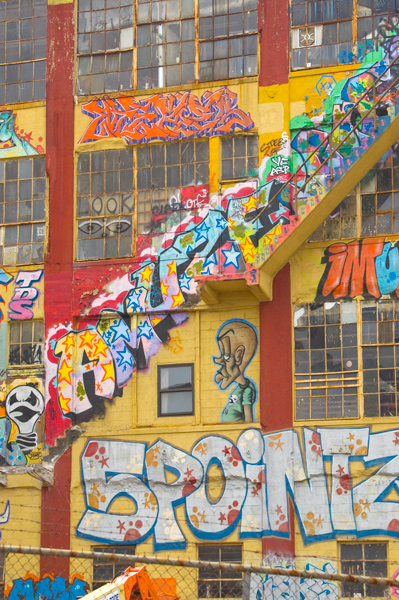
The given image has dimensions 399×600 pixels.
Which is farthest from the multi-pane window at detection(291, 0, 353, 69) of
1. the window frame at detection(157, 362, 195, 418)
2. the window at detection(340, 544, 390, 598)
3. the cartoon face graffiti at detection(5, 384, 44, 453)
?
the window at detection(340, 544, 390, 598)

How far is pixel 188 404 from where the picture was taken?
76.6ft

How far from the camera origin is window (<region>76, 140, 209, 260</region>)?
2419 cm

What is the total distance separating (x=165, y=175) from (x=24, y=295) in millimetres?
4601

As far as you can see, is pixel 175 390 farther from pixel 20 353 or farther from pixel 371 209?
pixel 371 209

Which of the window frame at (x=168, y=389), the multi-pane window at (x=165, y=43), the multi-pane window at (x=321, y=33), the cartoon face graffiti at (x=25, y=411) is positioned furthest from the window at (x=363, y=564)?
the multi-pane window at (x=165, y=43)

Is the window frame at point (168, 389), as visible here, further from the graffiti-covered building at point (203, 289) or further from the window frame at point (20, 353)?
the window frame at point (20, 353)

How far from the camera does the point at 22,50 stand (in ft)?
85.8

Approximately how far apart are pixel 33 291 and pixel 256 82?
7467mm

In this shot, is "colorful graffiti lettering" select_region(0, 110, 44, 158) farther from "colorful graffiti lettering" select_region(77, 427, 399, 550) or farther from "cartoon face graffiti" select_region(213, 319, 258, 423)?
"colorful graffiti lettering" select_region(77, 427, 399, 550)

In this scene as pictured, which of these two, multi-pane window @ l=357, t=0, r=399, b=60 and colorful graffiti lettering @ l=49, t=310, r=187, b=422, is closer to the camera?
multi-pane window @ l=357, t=0, r=399, b=60

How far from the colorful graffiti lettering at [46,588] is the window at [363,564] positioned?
592 cm

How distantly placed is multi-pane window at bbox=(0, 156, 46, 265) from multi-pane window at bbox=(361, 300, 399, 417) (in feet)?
27.4

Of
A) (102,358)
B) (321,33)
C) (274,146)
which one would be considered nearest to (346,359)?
(274,146)

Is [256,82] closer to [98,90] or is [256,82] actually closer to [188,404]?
[98,90]
